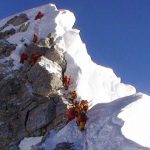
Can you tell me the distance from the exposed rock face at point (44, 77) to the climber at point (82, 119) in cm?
353

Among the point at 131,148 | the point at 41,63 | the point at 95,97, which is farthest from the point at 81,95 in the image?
the point at 131,148

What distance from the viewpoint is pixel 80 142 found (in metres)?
22.6

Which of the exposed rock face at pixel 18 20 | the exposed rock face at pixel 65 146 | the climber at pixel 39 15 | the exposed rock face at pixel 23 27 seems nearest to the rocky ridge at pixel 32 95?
the exposed rock face at pixel 65 146

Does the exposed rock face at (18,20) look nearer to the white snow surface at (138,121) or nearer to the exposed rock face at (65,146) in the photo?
the white snow surface at (138,121)

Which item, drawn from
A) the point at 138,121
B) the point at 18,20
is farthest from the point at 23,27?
the point at 138,121

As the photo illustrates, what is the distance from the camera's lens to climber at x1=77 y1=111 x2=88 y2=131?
918 inches

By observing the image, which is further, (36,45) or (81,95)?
(36,45)

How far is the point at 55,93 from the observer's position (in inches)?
1064

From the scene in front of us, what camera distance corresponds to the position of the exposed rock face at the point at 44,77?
2741cm

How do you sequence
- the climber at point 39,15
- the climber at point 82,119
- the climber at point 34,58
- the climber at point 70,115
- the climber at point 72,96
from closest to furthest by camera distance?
1. the climber at point 82,119
2. the climber at point 70,115
3. the climber at point 72,96
4. the climber at point 34,58
5. the climber at point 39,15

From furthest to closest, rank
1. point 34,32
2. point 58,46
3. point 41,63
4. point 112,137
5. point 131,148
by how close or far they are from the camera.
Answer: point 34,32 → point 58,46 → point 41,63 → point 112,137 → point 131,148

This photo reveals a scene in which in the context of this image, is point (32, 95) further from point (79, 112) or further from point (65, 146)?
point (65, 146)

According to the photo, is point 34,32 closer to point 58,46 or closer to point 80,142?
point 58,46

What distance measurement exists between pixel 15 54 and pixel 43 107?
6.62m
